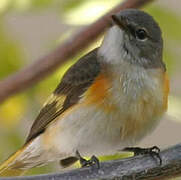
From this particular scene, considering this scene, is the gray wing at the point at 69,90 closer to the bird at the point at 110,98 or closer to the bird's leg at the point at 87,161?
the bird at the point at 110,98

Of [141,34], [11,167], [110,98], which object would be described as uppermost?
[141,34]

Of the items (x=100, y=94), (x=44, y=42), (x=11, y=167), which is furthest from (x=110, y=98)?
(x=11, y=167)

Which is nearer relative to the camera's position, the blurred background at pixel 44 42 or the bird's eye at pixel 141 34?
the blurred background at pixel 44 42

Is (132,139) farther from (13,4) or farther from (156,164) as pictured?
(13,4)

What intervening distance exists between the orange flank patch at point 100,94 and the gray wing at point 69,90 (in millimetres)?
60

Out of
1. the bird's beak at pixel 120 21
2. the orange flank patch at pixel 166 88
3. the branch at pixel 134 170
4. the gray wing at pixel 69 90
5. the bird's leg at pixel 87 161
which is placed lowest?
the branch at pixel 134 170

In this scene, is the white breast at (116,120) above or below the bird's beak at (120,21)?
below

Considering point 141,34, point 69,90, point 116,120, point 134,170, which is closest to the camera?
point 134,170

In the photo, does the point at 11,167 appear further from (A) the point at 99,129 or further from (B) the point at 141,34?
(B) the point at 141,34

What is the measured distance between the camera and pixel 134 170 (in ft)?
5.38

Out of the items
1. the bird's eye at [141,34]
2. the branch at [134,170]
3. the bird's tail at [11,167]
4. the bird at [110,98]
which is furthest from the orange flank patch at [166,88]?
the bird's tail at [11,167]

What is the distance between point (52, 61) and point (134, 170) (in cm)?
47

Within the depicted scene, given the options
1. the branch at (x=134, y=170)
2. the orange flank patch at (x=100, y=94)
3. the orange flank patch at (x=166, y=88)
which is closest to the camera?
the branch at (x=134, y=170)

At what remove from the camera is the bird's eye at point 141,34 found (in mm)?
2280
